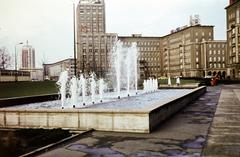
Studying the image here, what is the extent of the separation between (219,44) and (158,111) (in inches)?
4681

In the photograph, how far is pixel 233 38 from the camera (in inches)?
3019

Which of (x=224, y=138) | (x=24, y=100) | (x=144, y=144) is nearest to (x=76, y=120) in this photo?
(x=144, y=144)

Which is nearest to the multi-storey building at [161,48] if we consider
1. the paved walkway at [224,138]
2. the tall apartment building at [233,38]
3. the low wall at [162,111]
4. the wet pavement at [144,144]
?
the tall apartment building at [233,38]

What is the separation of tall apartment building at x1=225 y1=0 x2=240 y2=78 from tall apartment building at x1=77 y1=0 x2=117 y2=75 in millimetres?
63346

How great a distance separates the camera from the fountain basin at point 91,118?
9.29 metres

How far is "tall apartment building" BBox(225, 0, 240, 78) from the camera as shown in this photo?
73750mm

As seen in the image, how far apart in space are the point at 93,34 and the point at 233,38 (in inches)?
2944

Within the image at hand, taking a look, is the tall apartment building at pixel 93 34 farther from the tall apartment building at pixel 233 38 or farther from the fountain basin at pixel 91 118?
the fountain basin at pixel 91 118

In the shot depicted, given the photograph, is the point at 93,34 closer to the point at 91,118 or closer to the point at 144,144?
the point at 91,118

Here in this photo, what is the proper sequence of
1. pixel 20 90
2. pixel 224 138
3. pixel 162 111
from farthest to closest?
pixel 20 90
pixel 162 111
pixel 224 138

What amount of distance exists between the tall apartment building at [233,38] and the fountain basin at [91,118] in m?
67.8

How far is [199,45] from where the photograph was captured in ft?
409

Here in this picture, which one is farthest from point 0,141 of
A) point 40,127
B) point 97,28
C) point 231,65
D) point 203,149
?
point 97,28

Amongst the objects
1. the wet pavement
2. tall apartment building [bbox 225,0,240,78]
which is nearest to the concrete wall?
the wet pavement
